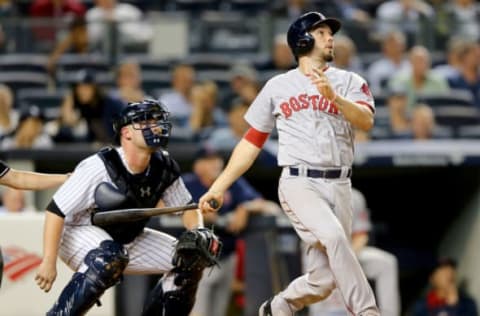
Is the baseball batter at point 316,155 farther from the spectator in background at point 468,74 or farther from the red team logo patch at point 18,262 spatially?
the spectator in background at point 468,74

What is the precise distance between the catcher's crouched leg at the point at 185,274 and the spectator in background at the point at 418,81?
5.92 meters

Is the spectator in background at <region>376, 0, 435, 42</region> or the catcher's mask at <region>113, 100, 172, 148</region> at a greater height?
the catcher's mask at <region>113, 100, 172, 148</region>

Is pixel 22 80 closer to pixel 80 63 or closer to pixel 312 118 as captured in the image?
pixel 80 63

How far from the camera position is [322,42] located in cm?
669


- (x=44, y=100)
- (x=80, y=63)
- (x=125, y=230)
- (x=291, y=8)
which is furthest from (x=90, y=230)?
(x=291, y=8)

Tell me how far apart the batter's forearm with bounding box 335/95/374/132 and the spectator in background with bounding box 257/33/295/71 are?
5.98 meters

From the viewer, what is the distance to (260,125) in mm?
6816

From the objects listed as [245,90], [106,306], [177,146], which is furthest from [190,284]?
[245,90]

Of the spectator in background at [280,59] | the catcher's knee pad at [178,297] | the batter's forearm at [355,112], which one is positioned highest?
the batter's forearm at [355,112]

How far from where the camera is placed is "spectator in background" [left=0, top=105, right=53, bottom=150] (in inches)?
417

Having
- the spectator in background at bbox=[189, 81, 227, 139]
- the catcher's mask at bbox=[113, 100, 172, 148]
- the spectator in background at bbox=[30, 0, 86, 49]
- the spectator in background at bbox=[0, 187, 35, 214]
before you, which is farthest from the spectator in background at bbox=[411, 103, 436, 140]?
the catcher's mask at bbox=[113, 100, 172, 148]

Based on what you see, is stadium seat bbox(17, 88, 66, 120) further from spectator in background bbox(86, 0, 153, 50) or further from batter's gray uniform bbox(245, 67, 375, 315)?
batter's gray uniform bbox(245, 67, 375, 315)

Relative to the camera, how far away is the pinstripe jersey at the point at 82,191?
21.6ft

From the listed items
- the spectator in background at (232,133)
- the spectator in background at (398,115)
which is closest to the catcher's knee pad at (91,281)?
the spectator in background at (232,133)
